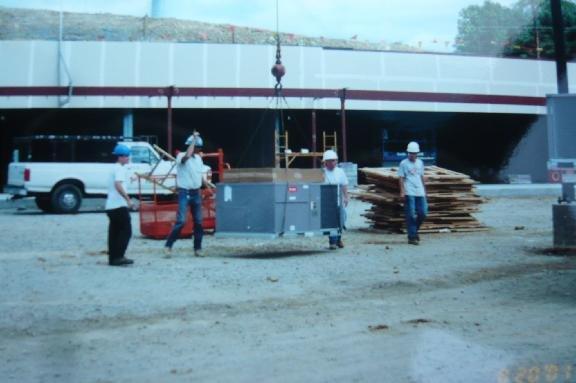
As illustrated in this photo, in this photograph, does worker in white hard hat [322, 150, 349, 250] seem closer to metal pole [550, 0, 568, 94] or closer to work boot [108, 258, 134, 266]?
work boot [108, 258, 134, 266]

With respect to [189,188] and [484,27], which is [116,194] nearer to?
[189,188]

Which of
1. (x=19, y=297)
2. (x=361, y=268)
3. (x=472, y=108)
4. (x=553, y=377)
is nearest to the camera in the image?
(x=553, y=377)

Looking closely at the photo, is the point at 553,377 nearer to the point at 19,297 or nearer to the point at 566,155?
the point at 19,297

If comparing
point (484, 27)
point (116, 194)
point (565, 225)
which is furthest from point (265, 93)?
point (116, 194)

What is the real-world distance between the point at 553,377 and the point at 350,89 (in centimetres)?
2930

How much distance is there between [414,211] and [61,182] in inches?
502

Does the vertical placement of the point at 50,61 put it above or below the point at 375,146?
above

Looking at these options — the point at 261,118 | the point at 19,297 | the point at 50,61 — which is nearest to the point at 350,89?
the point at 261,118

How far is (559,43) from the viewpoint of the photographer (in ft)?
45.6

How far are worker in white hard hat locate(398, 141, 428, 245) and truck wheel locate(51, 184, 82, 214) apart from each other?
40.4ft

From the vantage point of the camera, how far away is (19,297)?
8500mm

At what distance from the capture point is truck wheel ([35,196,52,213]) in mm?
22219

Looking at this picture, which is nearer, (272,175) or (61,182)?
(272,175)

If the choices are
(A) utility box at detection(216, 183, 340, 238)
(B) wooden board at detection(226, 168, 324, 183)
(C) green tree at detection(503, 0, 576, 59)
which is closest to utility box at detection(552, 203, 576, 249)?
(A) utility box at detection(216, 183, 340, 238)
